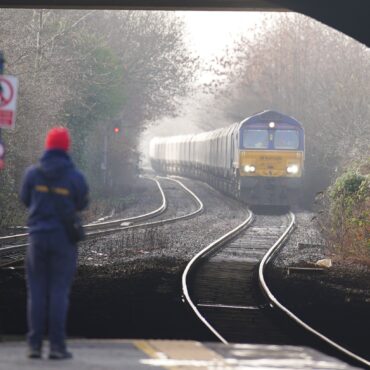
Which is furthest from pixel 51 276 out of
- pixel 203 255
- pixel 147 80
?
pixel 147 80

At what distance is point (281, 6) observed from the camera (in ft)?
48.5

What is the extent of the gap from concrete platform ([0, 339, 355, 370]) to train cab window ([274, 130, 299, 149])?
84.0ft

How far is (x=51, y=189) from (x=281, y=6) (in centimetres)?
781

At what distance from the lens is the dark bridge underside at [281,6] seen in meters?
14.4

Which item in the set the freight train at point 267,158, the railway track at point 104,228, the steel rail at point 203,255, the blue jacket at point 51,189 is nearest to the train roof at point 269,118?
the freight train at point 267,158

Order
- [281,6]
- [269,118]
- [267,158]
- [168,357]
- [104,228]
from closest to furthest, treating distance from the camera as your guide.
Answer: [168,357] → [281,6] → [104,228] → [267,158] → [269,118]

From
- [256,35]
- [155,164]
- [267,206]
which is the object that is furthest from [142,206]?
[155,164]

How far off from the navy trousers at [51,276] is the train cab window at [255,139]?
88.9 ft

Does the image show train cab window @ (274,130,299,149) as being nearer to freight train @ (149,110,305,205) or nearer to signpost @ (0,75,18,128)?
freight train @ (149,110,305,205)

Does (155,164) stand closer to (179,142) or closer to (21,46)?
(179,142)

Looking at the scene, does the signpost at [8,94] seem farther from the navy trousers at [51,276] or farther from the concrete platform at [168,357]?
the navy trousers at [51,276]

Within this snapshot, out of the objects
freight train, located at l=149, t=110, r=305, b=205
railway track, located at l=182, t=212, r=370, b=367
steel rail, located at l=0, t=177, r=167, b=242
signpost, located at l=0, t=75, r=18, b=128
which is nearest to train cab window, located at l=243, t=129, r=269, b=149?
freight train, located at l=149, t=110, r=305, b=205

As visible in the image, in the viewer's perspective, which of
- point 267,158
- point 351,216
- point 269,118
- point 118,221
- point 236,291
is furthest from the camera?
point 269,118

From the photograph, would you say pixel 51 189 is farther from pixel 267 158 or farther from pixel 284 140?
pixel 284 140
